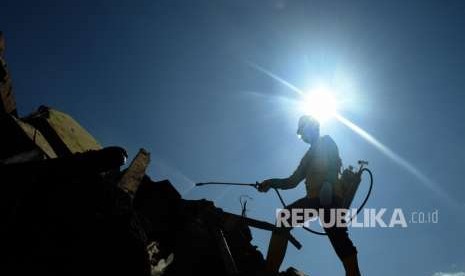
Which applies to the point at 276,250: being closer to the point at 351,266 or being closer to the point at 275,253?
the point at 275,253

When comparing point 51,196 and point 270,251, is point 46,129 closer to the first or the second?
point 51,196

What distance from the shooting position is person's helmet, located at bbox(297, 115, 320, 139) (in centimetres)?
653

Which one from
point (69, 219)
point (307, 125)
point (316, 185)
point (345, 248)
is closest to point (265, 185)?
point (316, 185)

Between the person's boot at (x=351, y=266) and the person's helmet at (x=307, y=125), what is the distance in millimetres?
2413

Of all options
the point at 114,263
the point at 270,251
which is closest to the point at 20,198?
the point at 114,263

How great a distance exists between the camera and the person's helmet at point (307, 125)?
6.53 metres

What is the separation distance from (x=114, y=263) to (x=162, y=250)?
189cm

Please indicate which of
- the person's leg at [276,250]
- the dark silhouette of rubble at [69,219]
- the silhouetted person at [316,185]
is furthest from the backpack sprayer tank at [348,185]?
the dark silhouette of rubble at [69,219]

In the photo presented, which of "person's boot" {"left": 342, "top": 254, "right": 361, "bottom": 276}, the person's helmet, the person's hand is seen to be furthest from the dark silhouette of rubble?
the person's helmet

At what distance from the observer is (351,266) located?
192 inches

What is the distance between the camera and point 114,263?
127 inches

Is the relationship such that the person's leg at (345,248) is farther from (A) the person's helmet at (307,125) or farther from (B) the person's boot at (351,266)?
(A) the person's helmet at (307,125)

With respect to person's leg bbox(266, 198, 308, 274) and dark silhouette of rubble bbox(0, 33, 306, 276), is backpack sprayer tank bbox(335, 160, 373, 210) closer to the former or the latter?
person's leg bbox(266, 198, 308, 274)

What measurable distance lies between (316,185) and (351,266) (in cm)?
136
